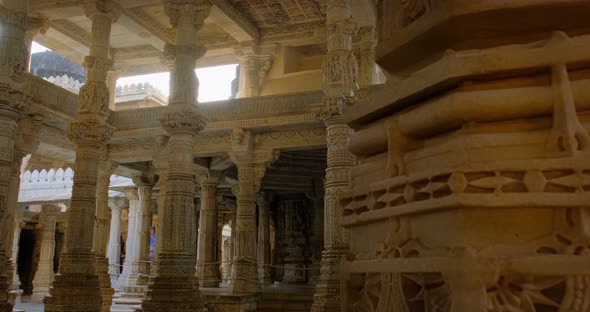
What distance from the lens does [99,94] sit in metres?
9.98

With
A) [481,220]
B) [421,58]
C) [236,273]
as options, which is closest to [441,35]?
[421,58]

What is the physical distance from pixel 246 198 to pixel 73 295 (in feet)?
16.0

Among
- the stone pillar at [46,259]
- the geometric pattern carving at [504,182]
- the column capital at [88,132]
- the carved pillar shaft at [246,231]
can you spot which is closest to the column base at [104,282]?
the carved pillar shaft at [246,231]

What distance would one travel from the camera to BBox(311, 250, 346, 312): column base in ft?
27.5

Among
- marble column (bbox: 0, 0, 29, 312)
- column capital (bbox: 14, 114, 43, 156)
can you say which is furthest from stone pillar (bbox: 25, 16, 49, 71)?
marble column (bbox: 0, 0, 29, 312)

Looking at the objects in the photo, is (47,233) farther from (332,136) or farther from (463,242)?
(463,242)

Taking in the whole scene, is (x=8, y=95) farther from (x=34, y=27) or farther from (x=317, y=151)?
(x=317, y=151)

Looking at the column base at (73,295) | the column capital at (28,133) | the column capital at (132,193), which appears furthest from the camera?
the column capital at (132,193)

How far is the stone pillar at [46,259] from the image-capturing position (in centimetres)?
1869

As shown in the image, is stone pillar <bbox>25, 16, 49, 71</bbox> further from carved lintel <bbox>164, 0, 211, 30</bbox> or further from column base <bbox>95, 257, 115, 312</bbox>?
column base <bbox>95, 257, 115, 312</bbox>

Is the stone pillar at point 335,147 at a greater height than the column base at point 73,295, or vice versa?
the stone pillar at point 335,147

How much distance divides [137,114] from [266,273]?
7575 millimetres

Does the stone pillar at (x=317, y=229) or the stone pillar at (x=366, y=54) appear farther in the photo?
the stone pillar at (x=317, y=229)

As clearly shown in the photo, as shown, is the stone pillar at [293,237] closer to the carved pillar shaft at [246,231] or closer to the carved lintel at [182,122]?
the carved pillar shaft at [246,231]
